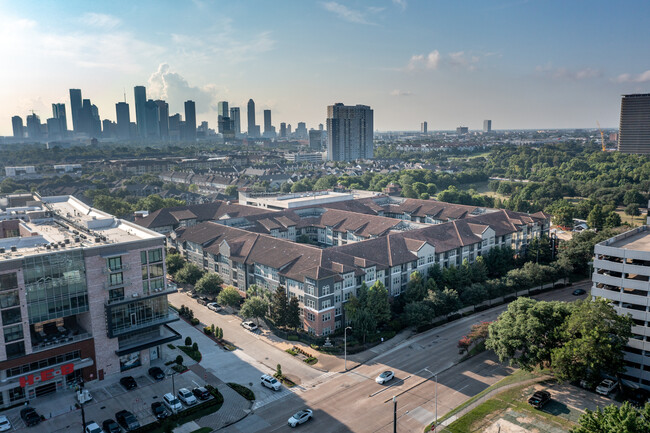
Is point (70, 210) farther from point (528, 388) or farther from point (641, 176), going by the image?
point (641, 176)

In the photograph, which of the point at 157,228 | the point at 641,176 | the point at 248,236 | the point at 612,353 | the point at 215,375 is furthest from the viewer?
the point at 641,176

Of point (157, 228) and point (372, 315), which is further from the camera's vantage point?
point (157, 228)

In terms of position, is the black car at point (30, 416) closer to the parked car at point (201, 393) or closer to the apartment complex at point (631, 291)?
the parked car at point (201, 393)

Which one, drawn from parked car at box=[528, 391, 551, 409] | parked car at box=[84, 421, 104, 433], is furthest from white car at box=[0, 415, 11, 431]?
parked car at box=[528, 391, 551, 409]

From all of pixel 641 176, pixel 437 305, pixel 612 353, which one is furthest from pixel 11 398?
pixel 641 176

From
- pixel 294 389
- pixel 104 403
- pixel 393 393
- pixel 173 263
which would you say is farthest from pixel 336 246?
pixel 104 403

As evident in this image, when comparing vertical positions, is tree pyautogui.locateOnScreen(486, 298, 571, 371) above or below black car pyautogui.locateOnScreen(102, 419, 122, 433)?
above

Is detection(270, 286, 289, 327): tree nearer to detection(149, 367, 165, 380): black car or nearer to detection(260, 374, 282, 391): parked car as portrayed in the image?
detection(260, 374, 282, 391): parked car
